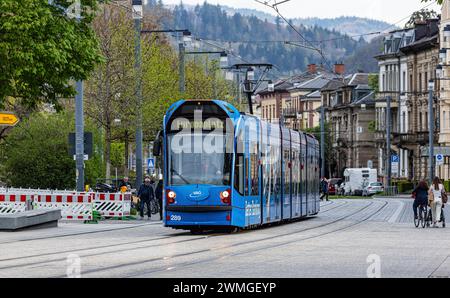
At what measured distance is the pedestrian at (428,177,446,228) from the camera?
42.4 metres

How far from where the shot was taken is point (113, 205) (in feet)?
159

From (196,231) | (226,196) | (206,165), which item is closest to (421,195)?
(196,231)

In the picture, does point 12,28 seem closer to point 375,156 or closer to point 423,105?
point 423,105

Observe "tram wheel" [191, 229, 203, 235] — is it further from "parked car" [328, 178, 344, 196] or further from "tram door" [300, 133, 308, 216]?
"parked car" [328, 178, 344, 196]

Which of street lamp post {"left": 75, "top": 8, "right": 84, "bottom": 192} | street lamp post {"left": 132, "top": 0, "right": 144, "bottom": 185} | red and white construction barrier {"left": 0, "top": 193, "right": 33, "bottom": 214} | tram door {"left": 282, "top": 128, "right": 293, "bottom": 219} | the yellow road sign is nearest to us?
the yellow road sign

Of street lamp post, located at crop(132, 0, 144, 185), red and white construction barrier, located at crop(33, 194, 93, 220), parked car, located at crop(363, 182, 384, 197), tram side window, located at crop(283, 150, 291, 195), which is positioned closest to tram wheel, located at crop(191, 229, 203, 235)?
tram side window, located at crop(283, 150, 291, 195)

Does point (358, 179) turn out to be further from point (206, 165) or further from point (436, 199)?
point (206, 165)

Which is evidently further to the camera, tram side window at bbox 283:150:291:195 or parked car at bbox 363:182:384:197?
parked car at bbox 363:182:384:197

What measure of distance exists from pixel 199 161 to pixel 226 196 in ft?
3.57

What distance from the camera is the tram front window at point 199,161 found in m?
34.2

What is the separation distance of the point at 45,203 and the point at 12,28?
38.0 feet

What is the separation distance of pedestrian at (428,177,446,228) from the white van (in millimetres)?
79055
